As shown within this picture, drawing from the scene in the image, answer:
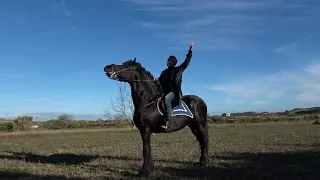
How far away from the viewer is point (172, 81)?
469 inches

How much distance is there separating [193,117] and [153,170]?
248 centimetres

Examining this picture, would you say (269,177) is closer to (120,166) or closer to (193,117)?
(193,117)

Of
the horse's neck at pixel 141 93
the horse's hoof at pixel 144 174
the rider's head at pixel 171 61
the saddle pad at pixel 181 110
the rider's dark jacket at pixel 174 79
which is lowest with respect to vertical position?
the horse's hoof at pixel 144 174

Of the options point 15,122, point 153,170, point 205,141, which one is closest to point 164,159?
point 205,141

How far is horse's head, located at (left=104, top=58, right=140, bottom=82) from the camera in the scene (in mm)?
11281

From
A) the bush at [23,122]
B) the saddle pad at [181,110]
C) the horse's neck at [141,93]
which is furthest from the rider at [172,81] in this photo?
the bush at [23,122]

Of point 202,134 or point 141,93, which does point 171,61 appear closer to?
point 141,93

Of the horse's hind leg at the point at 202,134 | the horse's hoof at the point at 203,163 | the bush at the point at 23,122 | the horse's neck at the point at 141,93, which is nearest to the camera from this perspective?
the horse's neck at the point at 141,93

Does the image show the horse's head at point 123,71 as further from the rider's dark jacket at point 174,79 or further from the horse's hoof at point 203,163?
the horse's hoof at point 203,163

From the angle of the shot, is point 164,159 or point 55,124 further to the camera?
point 55,124

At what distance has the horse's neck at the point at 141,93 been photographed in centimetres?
1166

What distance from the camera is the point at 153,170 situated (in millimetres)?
11828

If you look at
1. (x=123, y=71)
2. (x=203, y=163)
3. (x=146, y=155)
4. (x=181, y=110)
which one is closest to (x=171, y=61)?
(x=123, y=71)

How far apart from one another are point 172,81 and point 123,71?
159 centimetres
